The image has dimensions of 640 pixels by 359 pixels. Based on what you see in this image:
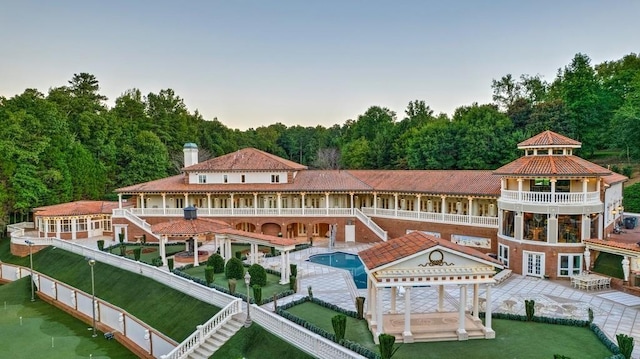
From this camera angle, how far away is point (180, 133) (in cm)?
6994

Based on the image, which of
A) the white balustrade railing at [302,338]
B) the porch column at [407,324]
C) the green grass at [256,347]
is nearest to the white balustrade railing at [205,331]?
the green grass at [256,347]

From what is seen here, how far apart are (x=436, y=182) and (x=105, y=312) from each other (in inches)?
927

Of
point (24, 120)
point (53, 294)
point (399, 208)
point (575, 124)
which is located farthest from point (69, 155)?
point (575, 124)

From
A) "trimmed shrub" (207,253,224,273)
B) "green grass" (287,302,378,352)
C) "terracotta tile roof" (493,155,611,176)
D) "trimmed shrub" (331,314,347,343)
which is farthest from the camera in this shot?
"trimmed shrub" (207,253,224,273)

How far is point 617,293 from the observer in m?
22.6

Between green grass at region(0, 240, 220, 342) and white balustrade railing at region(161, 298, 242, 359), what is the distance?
1.31m

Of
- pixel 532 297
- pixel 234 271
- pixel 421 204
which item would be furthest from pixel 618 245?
pixel 234 271

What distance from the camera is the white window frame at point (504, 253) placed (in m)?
27.6

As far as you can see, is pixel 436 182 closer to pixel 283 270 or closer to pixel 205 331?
pixel 283 270

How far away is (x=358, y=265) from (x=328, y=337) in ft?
43.2

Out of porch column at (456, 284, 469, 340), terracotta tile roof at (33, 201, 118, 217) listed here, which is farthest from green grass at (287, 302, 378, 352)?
terracotta tile roof at (33, 201, 118, 217)

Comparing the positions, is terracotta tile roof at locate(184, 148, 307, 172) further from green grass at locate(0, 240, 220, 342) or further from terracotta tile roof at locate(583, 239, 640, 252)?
terracotta tile roof at locate(583, 239, 640, 252)

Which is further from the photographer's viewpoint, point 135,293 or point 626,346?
point 135,293

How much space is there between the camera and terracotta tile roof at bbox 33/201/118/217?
37.7m
